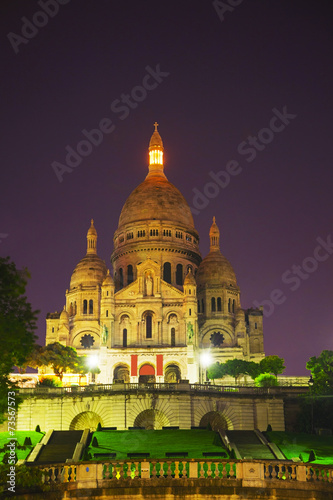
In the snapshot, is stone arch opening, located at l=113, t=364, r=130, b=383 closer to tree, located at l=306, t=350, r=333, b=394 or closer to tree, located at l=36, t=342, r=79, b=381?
tree, located at l=36, t=342, r=79, b=381

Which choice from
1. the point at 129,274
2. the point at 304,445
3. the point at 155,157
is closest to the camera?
the point at 304,445

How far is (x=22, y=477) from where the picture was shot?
88.5 feet

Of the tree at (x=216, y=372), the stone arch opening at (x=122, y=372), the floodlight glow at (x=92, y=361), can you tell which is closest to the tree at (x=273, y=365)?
the tree at (x=216, y=372)

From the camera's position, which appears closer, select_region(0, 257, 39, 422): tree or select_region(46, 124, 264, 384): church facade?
select_region(0, 257, 39, 422): tree

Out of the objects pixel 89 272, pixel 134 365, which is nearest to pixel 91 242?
pixel 89 272

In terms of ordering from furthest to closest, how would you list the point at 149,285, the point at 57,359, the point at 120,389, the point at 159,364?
the point at 149,285 → the point at 159,364 → the point at 57,359 → the point at 120,389

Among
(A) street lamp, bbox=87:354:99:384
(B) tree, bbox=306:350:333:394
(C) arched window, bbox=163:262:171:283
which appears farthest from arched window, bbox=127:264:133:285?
(B) tree, bbox=306:350:333:394

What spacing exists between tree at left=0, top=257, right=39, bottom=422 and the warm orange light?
3664 inches

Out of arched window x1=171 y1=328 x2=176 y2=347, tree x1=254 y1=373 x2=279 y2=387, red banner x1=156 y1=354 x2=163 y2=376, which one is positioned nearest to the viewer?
tree x1=254 y1=373 x2=279 y2=387

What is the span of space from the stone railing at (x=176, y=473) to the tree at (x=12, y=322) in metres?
3.93

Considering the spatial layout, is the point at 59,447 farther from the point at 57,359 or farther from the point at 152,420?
the point at 57,359

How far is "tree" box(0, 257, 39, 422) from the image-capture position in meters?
29.9

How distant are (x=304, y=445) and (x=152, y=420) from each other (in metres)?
15.9

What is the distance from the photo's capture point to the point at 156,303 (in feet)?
317
